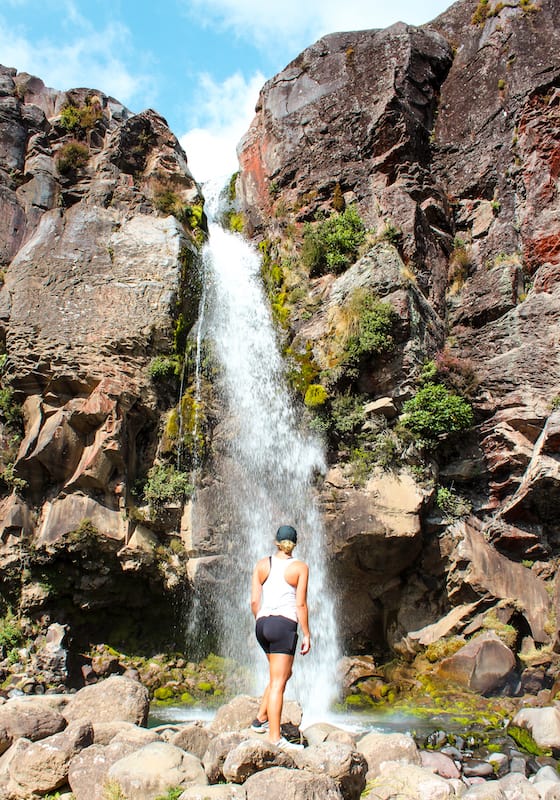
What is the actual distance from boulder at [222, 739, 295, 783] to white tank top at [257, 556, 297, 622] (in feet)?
3.75

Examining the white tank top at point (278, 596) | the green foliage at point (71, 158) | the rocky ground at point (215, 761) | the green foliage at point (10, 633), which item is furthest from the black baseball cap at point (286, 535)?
the green foliage at point (71, 158)

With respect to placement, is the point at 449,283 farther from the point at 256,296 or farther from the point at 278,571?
the point at 278,571

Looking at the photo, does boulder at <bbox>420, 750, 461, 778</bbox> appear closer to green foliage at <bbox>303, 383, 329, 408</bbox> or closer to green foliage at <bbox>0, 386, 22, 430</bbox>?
green foliage at <bbox>303, 383, 329, 408</bbox>

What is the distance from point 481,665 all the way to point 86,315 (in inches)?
456

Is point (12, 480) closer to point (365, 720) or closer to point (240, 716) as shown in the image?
point (240, 716)

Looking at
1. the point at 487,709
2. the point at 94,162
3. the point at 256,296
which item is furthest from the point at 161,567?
the point at 94,162

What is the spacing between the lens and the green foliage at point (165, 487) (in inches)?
515

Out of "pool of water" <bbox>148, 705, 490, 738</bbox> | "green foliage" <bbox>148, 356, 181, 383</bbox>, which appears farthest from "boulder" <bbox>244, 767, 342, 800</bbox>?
"green foliage" <bbox>148, 356, 181, 383</bbox>

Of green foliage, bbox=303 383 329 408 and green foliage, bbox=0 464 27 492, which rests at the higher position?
green foliage, bbox=303 383 329 408

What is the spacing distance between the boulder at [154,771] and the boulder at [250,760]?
444 millimetres

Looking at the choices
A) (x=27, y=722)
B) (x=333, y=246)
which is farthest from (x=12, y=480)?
(x=333, y=246)

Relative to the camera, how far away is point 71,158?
19.5 meters

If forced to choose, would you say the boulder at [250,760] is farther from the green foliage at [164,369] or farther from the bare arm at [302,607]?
the green foliage at [164,369]

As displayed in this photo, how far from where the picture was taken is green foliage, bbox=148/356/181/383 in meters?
14.1
